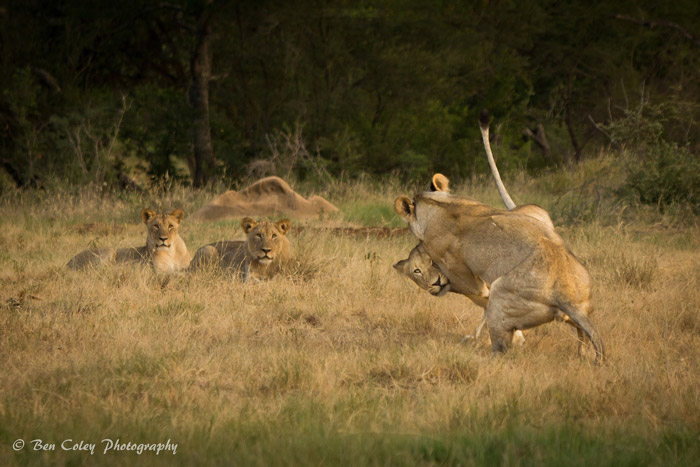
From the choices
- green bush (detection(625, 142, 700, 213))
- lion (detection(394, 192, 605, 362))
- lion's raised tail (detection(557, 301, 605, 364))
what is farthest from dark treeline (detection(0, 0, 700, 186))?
lion's raised tail (detection(557, 301, 605, 364))

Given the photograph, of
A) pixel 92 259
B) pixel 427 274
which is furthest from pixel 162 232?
pixel 427 274

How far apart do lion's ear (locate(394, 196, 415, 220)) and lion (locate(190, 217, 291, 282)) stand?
2290mm

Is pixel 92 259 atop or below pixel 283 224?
below

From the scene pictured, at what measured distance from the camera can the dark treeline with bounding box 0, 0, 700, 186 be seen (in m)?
15.2

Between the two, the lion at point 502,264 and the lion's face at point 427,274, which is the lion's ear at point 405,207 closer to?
the lion at point 502,264

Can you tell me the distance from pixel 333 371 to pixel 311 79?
13.4m

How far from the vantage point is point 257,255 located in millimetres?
6711

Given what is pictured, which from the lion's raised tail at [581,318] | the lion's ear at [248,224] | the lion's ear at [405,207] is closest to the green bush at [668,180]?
the lion's ear at [248,224]

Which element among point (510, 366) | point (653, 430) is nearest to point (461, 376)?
point (510, 366)

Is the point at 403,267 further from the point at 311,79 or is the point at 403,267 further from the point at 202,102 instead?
the point at 311,79

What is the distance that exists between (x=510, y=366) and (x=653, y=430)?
0.94 metres

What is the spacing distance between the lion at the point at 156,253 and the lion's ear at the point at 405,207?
3.21m

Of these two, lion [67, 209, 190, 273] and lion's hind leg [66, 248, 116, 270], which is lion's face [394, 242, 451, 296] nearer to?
lion [67, 209, 190, 273]

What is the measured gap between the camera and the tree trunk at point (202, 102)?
51.6 feet
